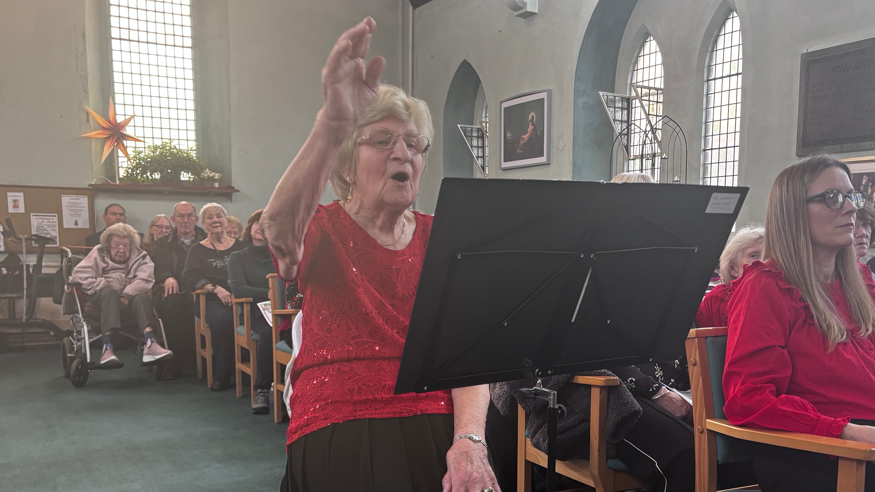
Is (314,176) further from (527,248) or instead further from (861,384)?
(861,384)

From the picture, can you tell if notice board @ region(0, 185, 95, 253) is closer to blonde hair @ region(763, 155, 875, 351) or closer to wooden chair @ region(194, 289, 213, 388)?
wooden chair @ region(194, 289, 213, 388)

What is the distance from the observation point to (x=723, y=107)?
636 cm

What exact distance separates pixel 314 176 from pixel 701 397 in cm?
137

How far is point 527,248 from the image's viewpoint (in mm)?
1277

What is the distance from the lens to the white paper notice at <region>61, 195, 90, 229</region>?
800 cm

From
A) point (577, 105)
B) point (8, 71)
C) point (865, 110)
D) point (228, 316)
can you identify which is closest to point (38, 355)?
point (228, 316)

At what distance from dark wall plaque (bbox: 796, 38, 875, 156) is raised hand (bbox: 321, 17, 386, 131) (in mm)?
4570

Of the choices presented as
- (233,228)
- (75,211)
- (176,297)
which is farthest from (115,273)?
(75,211)

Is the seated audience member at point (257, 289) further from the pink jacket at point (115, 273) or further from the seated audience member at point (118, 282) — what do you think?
the pink jacket at point (115, 273)

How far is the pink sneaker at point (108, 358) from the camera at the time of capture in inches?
205

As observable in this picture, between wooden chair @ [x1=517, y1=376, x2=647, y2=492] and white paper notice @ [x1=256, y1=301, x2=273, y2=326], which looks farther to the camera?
white paper notice @ [x1=256, y1=301, x2=273, y2=326]

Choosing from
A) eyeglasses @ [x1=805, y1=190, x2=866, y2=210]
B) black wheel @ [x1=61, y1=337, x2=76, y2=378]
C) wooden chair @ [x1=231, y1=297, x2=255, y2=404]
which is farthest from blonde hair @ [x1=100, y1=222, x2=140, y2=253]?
eyeglasses @ [x1=805, y1=190, x2=866, y2=210]

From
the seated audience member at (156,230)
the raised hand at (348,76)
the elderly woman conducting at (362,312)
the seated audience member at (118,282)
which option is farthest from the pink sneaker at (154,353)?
the raised hand at (348,76)

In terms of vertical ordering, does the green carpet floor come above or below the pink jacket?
below
